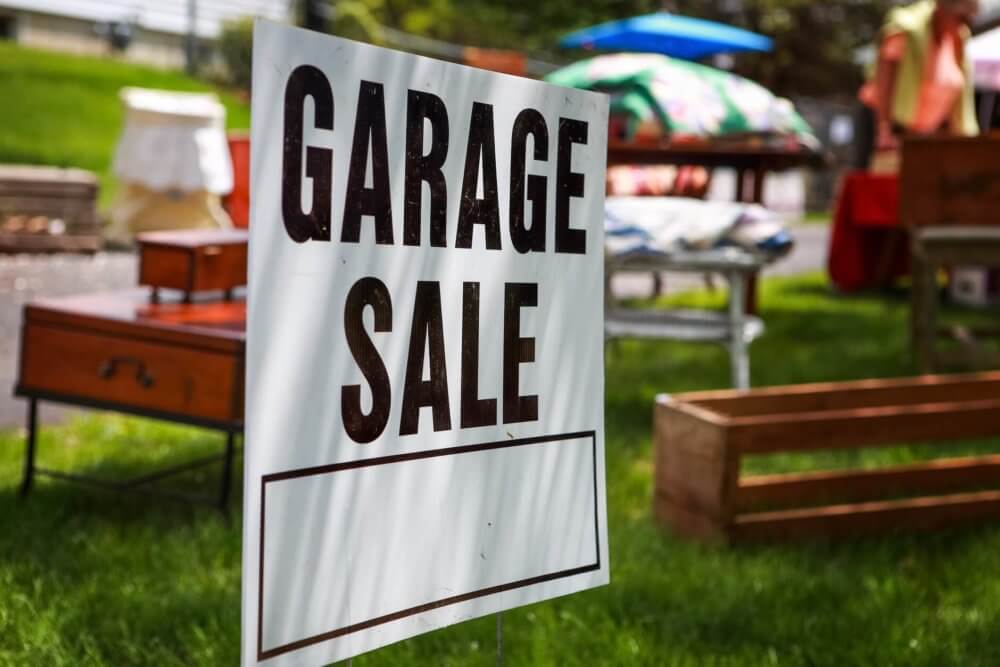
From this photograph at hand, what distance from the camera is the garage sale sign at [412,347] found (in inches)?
53.3

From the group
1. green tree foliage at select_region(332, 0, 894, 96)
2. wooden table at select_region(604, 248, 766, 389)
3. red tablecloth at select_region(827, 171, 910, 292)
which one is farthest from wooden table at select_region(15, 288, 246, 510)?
green tree foliage at select_region(332, 0, 894, 96)

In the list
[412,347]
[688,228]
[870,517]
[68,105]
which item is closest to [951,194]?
[688,228]

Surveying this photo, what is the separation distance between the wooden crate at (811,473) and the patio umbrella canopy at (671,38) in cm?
821

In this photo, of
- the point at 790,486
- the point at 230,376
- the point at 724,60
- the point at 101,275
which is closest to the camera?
the point at 230,376

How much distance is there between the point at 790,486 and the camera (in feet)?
10.7

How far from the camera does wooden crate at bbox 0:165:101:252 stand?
31.3 feet

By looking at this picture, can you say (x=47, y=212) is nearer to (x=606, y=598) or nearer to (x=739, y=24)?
(x=606, y=598)

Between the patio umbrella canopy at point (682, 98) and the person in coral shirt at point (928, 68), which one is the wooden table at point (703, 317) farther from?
the person in coral shirt at point (928, 68)

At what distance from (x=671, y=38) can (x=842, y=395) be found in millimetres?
9428

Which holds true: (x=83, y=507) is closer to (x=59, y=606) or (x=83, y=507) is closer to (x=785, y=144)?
(x=59, y=606)

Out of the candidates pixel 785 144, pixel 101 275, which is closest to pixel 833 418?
pixel 785 144

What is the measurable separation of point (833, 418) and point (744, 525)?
1.38ft

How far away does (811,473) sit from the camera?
11.1 feet

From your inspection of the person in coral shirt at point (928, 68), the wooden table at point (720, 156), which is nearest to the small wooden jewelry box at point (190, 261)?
the wooden table at point (720, 156)
